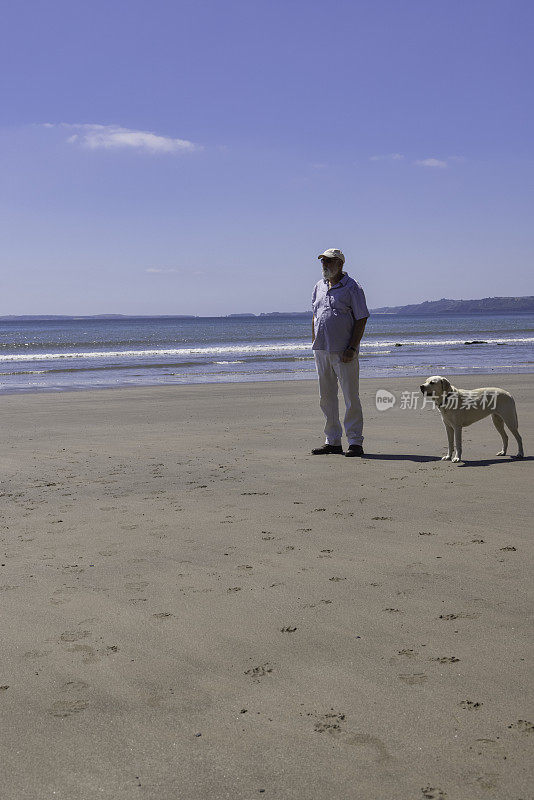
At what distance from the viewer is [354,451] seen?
7.91m

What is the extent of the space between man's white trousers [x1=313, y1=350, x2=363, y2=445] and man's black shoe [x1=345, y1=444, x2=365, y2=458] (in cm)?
8

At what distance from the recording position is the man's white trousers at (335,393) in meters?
8.06

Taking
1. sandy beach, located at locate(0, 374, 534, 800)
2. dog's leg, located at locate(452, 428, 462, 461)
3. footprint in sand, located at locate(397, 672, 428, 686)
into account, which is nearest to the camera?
sandy beach, located at locate(0, 374, 534, 800)

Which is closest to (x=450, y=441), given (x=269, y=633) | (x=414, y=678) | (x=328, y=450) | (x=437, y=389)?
(x=437, y=389)

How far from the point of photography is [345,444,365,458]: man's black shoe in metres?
7.90

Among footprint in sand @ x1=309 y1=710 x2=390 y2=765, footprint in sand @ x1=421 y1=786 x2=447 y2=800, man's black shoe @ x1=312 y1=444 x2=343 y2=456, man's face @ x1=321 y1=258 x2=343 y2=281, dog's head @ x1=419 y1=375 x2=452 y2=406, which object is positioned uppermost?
man's face @ x1=321 y1=258 x2=343 y2=281

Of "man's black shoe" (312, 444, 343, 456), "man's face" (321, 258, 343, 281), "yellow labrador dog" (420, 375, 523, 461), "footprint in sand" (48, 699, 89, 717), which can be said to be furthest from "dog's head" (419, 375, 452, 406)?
"footprint in sand" (48, 699, 89, 717)

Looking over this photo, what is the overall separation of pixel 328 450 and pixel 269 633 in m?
4.76

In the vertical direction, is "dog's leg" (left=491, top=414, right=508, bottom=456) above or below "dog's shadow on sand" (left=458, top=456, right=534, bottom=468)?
above

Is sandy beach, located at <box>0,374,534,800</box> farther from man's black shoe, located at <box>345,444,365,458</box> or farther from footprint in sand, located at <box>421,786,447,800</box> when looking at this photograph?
man's black shoe, located at <box>345,444,365,458</box>

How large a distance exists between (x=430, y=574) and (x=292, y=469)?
125 inches

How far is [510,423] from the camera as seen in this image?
753cm

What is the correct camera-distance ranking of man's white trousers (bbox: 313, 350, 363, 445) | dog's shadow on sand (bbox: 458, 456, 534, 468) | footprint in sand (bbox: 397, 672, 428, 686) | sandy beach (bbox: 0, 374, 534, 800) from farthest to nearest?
1. man's white trousers (bbox: 313, 350, 363, 445)
2. dog's shadow on sand (bbox: 458, 456, 534, 468)
3. footprint in sand (bbox: 397, 672, 428, 686)
4. sandy beach (bbox: 0, 374, 534, 800)

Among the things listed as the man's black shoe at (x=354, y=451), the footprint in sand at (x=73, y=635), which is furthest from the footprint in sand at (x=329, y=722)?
the man's black shoe at (x=354, y=451)
